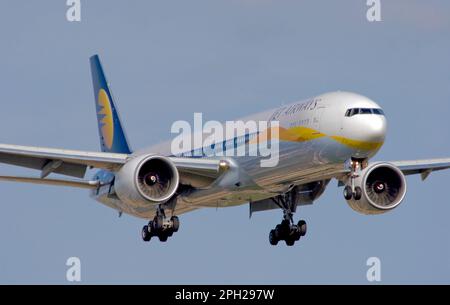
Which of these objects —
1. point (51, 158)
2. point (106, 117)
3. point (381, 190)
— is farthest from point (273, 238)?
point (106, 117)

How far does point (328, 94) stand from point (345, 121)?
2.16 m

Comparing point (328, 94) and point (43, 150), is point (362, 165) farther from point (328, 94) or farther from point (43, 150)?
point (43, 150)

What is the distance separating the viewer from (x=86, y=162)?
4762 cm

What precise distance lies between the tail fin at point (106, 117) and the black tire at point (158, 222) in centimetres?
902

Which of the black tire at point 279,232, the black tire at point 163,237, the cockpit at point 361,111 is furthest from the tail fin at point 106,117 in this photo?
the cockpit at point 361,111

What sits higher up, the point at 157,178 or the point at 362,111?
the point at 362,111

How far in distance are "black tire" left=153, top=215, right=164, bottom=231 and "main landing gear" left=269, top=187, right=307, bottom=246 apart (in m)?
5.24

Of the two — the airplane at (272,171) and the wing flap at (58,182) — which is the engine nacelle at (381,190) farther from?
the wing flap at (58,182)

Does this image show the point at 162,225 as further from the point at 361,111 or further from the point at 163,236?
the point at 361,111

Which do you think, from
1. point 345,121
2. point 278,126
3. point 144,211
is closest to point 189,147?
point 144,211

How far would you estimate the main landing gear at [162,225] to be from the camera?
162 ft

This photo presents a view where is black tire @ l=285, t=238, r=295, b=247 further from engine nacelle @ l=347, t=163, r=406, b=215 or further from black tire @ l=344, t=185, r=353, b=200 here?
black tire @ l=344, t=185, r=353, b=200

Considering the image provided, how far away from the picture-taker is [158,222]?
49.4 meters

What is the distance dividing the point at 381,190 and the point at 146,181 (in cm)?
941
